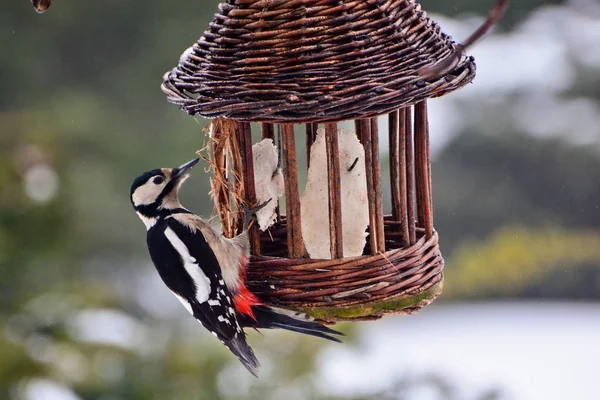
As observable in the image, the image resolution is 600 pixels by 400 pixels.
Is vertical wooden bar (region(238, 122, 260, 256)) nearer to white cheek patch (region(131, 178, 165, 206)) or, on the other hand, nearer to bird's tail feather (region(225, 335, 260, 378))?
bird's tail feather (region(225, 335, 260, 378))

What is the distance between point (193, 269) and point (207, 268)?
0.05 metres

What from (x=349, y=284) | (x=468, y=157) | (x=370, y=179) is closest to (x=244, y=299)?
(x=349, y=284)

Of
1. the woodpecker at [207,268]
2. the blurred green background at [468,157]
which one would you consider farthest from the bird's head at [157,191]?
the blurred green background at [468,157]

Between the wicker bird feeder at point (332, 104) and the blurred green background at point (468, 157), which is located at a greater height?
the wicker bird feeder at point (332, 104)

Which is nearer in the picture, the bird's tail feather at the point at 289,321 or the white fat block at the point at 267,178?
the bird's tail feather at the point at 289,321

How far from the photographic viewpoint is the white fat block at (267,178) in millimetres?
2043

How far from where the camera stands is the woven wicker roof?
5.40ft

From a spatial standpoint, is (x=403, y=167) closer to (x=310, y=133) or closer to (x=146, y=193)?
(x=310, y=133)

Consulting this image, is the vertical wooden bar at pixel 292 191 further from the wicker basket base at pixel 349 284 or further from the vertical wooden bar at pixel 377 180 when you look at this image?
the vertical wooden bar at pixel 377 180

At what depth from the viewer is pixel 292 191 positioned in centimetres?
185

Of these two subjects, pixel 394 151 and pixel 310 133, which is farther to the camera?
pixel 310 133

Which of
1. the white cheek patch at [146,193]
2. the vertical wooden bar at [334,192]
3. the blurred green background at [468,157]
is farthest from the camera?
the blurred green background at [468,157]

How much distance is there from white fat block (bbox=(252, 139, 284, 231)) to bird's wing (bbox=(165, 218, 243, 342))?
170 millimetres

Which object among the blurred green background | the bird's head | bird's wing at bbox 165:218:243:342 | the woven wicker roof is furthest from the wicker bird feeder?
the blurred green background
